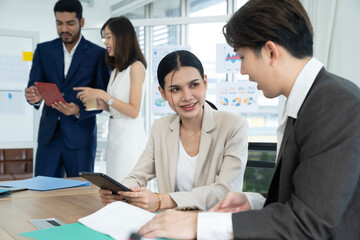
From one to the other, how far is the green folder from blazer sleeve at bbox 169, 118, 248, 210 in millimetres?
395

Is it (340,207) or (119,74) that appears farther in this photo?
(119,74)

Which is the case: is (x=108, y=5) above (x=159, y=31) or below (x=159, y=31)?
above

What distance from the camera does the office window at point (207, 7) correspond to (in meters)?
4.43

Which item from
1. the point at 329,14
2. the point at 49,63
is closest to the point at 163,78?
the point at 49,63

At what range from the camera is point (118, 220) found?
45.0 inches

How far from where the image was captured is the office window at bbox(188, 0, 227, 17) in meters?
4.43

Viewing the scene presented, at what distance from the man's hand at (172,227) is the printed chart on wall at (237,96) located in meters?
2.80

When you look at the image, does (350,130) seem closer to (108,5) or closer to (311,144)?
(311,144)

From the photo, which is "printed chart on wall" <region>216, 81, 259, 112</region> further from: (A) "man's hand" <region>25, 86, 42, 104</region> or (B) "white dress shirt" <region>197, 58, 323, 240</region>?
(B) "white dress shirt" <region>197, 58, 323, 240</region>

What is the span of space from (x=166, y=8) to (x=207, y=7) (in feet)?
1.91

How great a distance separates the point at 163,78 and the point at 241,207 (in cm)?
77

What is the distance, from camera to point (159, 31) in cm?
391

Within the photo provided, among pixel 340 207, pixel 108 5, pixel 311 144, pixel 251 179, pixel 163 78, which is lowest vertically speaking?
pixel 251 179

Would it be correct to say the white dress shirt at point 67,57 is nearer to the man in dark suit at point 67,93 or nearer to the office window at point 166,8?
the man in dark suit at point 67,93
